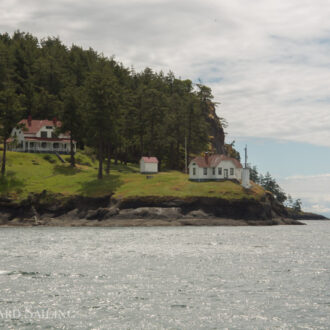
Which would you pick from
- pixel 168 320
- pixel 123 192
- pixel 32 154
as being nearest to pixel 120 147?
pixel 32 154

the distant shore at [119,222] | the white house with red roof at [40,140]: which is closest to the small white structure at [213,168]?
the distant shore at [119,222]

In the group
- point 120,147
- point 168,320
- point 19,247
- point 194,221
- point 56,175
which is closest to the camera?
point 168,320

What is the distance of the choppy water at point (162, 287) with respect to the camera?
72.7 feet

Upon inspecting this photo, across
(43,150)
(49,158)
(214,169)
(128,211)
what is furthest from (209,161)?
(43,150)

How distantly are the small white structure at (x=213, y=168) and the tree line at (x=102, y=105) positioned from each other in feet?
57.6

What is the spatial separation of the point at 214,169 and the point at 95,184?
26614 mm

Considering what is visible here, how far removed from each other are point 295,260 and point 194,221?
43.5 meters

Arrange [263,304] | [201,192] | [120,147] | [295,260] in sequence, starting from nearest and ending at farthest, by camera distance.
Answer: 1. [263,304]
2. [295,260]
3. [201,192]
4. [120,147]

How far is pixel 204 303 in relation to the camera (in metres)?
25.2

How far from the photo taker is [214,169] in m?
105

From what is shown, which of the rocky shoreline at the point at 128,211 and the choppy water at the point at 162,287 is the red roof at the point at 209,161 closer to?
the rocky shoreline at the point at 128,211

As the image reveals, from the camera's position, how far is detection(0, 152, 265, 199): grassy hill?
8975 cm

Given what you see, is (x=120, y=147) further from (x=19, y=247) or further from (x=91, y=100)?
(x=19, y=247)

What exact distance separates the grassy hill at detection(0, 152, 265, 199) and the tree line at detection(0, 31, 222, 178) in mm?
4235
